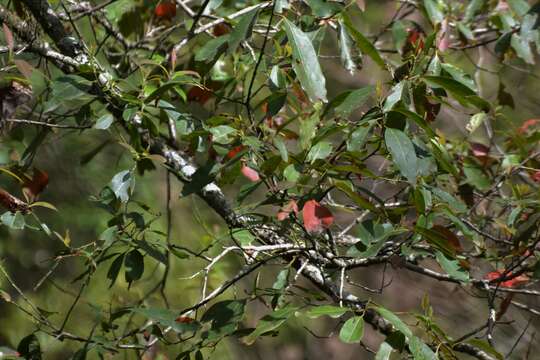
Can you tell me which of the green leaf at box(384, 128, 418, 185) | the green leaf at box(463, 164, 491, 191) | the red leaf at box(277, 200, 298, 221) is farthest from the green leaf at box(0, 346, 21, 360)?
the green leaf at box(463, 164, 491, 191)

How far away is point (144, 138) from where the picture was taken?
1.69 m

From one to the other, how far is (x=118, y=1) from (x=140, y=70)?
483 mm

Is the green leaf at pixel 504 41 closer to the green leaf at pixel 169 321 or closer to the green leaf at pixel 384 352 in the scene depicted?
the green leaf at pixel 384 352

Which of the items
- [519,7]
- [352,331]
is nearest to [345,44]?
[352,331]

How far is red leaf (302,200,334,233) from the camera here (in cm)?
124

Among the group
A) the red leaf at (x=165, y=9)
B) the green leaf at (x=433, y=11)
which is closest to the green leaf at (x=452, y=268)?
the green leaf at (x=433, y=11)

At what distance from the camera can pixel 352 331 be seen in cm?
116

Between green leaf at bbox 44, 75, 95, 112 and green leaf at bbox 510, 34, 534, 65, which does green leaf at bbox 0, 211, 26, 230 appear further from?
green leaf at bbox 510, 34, 534, 65

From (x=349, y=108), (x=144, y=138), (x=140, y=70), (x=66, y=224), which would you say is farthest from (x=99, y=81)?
(x=66, y=224)

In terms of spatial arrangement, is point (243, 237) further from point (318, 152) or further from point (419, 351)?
point (419, 351)

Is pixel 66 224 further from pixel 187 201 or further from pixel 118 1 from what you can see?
pixel 118 1

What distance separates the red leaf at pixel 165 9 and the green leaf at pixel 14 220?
768mm

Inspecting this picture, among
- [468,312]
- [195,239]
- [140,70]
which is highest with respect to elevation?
[140,70]

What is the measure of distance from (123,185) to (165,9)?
750 millimetres
